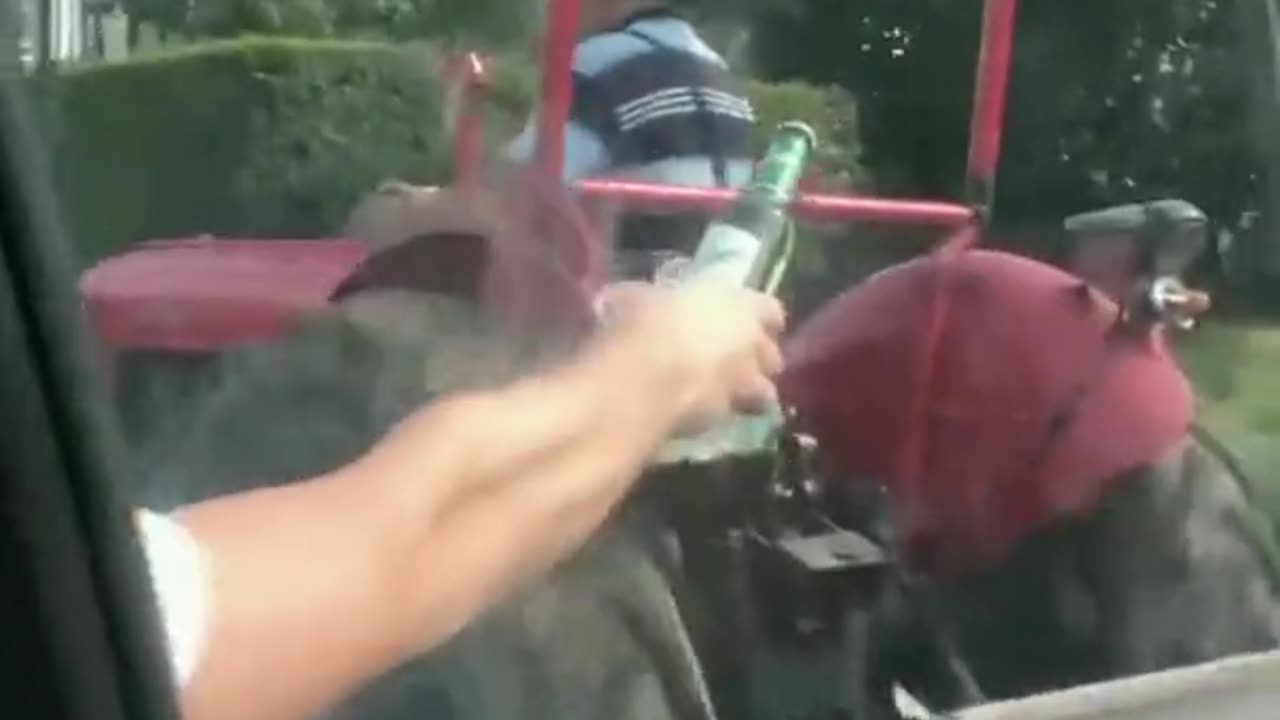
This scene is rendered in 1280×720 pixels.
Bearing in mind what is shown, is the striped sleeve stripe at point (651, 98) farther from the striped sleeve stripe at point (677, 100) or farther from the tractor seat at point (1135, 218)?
the tractor seat at point (1135, 218)

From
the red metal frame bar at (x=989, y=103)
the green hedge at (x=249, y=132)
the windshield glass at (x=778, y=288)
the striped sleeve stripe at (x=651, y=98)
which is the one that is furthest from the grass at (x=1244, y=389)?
the green hedge at (x=249, y=132)

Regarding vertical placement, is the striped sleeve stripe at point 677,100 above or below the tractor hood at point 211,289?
above

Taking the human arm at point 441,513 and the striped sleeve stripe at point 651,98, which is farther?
the striped sleeve stripe at point 651,98

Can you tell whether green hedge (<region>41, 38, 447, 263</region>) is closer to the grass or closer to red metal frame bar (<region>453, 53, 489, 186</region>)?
red metal frame bar (<region>453, 53, 489, 186</region>)

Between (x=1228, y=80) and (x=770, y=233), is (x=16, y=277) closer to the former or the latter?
(x=770, y=233)

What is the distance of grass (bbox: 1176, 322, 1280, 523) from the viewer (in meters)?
1.61

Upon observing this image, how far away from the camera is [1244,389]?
1.64m

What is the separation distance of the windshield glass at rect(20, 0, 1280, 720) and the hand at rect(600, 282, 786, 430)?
0.08 ft

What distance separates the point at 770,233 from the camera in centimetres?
127

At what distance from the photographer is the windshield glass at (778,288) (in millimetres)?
1041

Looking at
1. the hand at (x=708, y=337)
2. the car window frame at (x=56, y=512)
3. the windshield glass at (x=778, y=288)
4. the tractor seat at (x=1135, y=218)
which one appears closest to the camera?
the car window frame at (x=56, y=512)

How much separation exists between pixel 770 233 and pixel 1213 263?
0.49 meters

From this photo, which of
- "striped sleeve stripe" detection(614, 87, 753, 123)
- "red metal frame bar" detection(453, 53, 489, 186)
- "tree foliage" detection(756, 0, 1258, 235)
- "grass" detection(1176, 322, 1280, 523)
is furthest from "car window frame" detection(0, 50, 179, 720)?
"grass" detection(1176, 322, 1280, 523)

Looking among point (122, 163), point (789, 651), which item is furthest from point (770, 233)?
point (122, 163)
